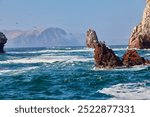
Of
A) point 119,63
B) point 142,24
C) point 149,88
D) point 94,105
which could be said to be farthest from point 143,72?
point 142,24

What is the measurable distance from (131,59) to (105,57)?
11.6 ft

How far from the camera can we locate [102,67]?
2133 inches

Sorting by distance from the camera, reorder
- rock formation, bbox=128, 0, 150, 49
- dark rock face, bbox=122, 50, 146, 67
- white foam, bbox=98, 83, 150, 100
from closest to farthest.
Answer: white foam, bbox=98, 83, 150, 100 → dark rock face, bbox=122, 50, 146, 67 → rock formation, bbox=128, 0, 150, 49

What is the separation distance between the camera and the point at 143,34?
472 ft

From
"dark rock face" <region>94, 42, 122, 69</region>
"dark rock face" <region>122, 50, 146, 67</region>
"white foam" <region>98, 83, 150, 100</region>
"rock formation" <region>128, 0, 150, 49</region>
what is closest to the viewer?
"white foam" <region>98, 83, 150, 100</region>

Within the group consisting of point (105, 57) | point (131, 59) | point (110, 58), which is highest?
point (105, 57)

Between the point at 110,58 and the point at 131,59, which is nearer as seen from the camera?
the point at 110,58

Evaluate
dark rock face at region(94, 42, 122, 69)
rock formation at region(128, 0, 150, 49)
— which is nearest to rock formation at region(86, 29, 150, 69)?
dark rock face at region(94, 42, 122, 69)

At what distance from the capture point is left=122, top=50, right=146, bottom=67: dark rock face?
53.6 m

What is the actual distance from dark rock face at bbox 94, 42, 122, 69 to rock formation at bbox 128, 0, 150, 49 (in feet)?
297

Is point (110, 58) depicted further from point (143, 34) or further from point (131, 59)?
point (143, 34)

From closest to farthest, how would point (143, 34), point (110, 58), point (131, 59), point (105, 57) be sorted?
point (105, 57)
point (110, 58)
point (131, 59)
point (143, 34)

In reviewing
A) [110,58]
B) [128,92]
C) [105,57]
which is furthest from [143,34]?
[128,92]

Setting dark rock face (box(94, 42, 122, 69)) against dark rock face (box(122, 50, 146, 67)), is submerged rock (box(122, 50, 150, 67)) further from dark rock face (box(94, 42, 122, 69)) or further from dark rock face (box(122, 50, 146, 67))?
dark rock face (box(94, 42, 122, 69))
